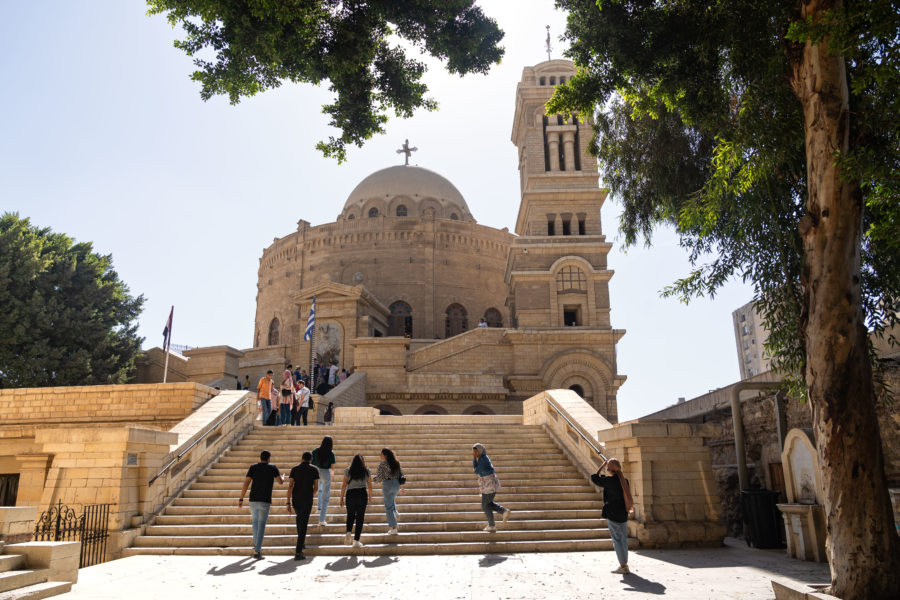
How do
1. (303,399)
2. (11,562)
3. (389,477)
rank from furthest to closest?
(303,399), (389,477), (11,562)

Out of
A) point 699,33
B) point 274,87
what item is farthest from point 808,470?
point 274,87

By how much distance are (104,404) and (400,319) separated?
2353 centimetres

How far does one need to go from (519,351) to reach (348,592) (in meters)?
19.9

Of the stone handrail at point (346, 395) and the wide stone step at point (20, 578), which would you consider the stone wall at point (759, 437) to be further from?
the stone handrail at point (346, 395)

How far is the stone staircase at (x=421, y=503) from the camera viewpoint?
8.27 m

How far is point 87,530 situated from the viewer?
26.0ft

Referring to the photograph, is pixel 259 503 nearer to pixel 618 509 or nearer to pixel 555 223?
pixel 618 509

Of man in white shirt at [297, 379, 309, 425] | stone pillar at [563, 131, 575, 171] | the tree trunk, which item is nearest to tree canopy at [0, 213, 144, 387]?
man in white shirt at [297, 379, 309, 425]

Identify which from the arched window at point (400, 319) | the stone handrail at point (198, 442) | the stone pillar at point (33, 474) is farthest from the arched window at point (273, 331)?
the stone pillar at point (33, 474)

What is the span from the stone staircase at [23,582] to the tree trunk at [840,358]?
6.70 metres

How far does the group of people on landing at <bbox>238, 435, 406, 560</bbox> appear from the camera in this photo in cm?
766

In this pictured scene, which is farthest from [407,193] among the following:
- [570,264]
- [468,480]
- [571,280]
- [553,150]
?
[468,480]

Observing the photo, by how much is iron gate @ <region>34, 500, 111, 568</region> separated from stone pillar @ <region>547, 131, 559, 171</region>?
25009 mm

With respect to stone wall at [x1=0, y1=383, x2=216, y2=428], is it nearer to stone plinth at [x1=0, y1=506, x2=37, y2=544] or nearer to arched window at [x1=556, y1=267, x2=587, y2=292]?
stone plinth at [x1=0, y1=506, x2=37, y2=544]
